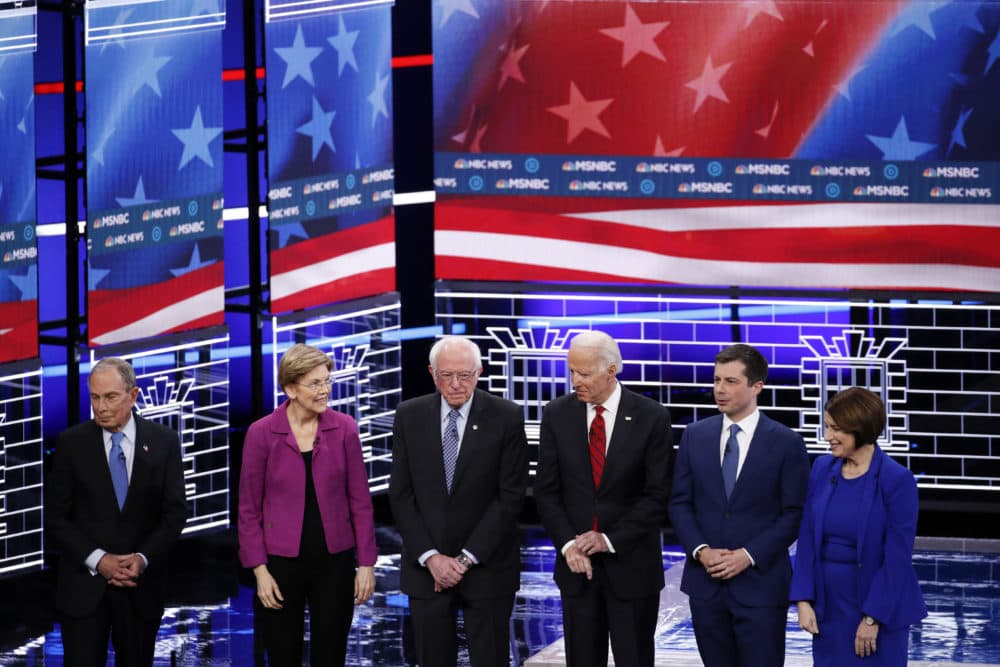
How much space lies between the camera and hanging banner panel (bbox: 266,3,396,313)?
8.16 m

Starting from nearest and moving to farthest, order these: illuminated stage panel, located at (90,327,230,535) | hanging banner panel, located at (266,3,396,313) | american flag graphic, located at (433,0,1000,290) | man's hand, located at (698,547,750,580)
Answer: man's hand, located at (698,547,750,580), illuminated stage panel, located at (90,327,230,535), hanging banner panel, located at (266,3,396,313), american flag graphic, located at (433,0,1000,290)

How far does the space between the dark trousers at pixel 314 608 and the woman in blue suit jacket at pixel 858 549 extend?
1.40m

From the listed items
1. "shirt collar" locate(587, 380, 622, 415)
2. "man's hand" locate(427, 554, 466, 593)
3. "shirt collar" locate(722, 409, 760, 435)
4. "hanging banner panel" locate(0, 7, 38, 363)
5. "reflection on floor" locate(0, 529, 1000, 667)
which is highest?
"hanging banner panel" locate(0, 7, 38, 363)

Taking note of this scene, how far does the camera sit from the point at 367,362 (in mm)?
8695

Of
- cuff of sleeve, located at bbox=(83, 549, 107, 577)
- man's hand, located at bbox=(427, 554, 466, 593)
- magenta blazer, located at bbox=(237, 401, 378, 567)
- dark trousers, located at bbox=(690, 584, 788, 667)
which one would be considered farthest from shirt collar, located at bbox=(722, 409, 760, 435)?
cuff of sleeve, located at bbox=(83, 549, 107, 577)

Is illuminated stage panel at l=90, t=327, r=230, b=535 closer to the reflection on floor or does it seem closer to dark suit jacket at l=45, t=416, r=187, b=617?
the reflection on floor

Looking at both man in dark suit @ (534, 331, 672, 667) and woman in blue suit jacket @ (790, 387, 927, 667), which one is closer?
woman in blue suit jacket @ (790, 387, 927, 667)

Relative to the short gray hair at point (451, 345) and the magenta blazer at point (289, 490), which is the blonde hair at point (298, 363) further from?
the short gray hair at point (451, 345)

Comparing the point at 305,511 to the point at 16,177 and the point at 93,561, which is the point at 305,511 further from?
the point at 16,177

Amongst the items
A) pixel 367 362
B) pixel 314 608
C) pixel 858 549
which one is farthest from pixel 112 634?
pixel 367 362

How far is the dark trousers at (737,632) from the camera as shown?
5.18 m

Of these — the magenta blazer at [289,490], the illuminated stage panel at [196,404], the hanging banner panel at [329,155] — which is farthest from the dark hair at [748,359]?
the hanging banner panel at [329,155]

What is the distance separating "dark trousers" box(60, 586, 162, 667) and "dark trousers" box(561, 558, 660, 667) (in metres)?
1.34

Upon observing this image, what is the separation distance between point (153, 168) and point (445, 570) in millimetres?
2870
